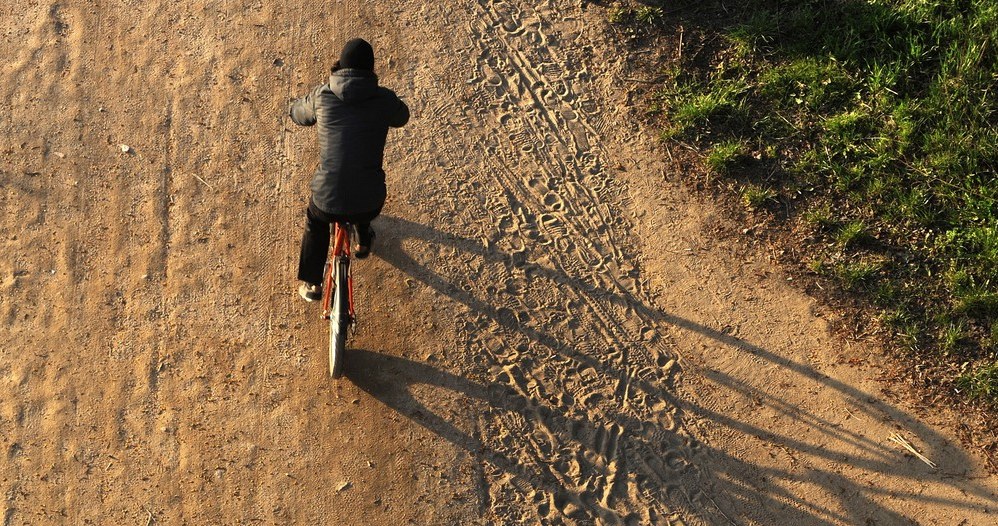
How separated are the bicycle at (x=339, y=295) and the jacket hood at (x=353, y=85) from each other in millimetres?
768

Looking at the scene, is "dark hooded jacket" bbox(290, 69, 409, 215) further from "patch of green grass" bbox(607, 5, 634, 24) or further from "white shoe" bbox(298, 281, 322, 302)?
"patch of green grass" bbox(607, 5, 634, 24)

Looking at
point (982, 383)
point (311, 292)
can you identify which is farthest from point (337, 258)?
point (982, 383)

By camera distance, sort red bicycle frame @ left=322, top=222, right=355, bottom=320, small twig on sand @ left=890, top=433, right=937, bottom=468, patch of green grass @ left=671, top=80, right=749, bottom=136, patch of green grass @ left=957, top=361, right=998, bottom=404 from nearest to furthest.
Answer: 1. red bicycle frame @ left=322, top=222, right=355, bottom=320
2. small twig on sand @ left=890, top=433, right=937, bottom=468
3. patch of green grass @ left=957, top=361, right=998, bottom=404
4. patch of green grass @ left=671, top=80, right=749, bottom=136

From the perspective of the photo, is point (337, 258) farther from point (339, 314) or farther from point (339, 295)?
point (339, 314)

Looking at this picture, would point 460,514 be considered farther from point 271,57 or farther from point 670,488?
point 271,57

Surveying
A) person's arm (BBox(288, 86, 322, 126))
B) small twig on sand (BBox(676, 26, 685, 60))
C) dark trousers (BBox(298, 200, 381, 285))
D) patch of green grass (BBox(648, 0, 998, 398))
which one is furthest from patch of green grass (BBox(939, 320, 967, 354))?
person's arm (BBox(288, 86, 322, 126))

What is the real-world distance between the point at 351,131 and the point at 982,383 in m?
4.48

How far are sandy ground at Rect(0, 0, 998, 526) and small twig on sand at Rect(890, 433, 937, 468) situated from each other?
0.05 m

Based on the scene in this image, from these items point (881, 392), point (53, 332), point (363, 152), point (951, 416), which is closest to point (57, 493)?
point (53, 332)

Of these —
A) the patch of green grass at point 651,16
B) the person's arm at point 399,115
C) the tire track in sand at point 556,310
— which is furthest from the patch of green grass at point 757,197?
the person's arm at point 399,115

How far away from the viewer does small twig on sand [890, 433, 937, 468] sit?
5496 mm

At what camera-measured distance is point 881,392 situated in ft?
18.8

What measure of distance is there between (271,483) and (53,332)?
193 centimetres

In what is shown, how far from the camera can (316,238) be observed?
534 cm
